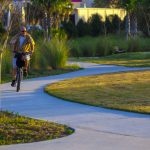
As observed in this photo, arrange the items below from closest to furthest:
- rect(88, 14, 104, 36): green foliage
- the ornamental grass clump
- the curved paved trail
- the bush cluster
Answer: the curved paved trail < the ornamental grass clump < the bush cluster < rect(88, 14, 104, 36): green foliage

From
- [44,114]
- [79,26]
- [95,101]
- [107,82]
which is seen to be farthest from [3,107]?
[79,26]

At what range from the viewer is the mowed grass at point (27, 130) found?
883cm

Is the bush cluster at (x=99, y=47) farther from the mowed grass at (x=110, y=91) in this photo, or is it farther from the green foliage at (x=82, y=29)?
the mowed grass at (x=110, y=91)

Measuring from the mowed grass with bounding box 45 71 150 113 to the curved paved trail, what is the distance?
436mm

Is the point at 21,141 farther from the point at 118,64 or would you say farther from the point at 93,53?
the point at 93,53

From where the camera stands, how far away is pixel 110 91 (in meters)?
15.3

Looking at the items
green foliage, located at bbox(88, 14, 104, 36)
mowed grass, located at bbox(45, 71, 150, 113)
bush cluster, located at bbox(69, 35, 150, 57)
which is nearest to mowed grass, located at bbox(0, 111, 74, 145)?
mowed grass, located at bbox(45, 71, 150, 113)

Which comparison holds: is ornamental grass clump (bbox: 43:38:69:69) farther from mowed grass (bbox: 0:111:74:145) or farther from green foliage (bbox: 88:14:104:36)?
green foliage (bbox: 88:14:104:36)

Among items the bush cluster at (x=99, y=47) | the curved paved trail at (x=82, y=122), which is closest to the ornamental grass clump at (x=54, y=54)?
the curved paved trail at (x=82, y=122)

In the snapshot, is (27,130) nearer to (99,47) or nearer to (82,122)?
(82,122)

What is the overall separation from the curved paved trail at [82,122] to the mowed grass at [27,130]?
0.85 ft

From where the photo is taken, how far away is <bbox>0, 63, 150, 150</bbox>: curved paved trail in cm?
834

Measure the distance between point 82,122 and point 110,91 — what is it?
4879 mm

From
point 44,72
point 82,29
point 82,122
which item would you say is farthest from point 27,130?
point 82,29
